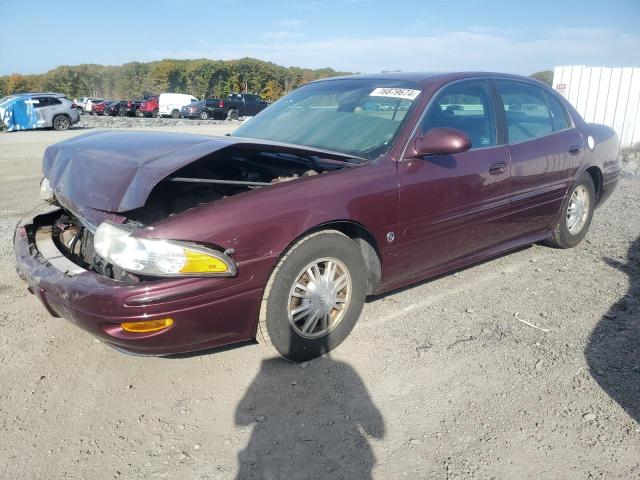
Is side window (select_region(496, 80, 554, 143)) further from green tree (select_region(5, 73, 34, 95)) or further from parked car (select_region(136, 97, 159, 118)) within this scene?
green tree (select_region(5, 73, 34, 95))

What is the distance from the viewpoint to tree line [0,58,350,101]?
6688 cm

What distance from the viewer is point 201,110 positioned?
34844 millimetres

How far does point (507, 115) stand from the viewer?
4.02 meters

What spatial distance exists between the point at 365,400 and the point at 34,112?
22.8 metres

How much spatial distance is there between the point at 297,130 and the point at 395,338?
1630 millimetres

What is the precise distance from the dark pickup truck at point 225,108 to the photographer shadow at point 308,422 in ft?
106

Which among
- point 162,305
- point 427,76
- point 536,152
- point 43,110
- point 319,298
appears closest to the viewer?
point 162,305

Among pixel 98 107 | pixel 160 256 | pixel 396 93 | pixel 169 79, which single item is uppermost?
pixel 169 79

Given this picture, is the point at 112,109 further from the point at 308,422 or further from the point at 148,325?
the point at 308,422

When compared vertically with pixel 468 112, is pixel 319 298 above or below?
below

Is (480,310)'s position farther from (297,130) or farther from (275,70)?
(275,70)

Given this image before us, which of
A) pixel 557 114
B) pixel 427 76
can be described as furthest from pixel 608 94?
pixel 427 76

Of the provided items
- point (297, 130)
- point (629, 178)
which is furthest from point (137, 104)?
point (297, 130)

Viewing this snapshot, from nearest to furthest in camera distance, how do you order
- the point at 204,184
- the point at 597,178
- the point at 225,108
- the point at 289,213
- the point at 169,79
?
the point at 289,213 → the point at 204,184 → the point at 597,178 → the point at 225,108 → the point at 169,79
